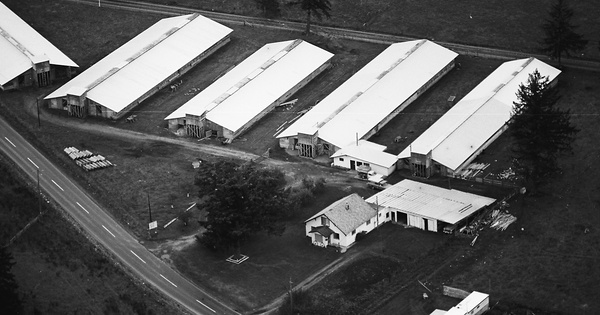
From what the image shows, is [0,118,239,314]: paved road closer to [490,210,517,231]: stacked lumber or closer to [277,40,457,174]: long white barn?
[277,40,457,174]: long white barn

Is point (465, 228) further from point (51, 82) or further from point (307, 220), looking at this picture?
point (51, 82)

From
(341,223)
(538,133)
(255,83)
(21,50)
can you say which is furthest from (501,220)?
(21,50)

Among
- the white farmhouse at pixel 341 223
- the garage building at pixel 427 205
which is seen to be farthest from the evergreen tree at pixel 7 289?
the garage building at pixel 427 205

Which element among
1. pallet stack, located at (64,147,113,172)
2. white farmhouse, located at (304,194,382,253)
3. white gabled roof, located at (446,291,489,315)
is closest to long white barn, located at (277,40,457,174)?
white farmhouse, located at (304,194,382,253)

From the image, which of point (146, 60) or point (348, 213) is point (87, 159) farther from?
point (348, 213)

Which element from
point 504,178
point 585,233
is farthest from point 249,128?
point 585,233
